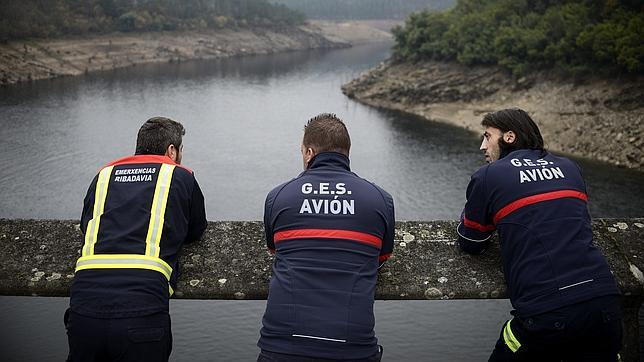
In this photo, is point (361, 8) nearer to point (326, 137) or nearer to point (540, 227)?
point (326, 137)

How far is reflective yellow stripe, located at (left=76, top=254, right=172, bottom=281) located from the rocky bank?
5780 cm

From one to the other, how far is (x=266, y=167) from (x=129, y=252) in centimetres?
2622

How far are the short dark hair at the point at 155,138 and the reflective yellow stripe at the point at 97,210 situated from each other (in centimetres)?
38

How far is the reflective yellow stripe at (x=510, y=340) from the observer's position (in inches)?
154

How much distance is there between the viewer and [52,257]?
15.3 feet

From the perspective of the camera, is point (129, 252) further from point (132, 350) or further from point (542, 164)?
point (542, 164)

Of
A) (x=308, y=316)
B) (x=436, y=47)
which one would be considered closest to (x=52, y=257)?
(x=308, y=316)

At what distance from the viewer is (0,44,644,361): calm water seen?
39.4 ft

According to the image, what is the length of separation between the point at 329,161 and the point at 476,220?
4.05 ft

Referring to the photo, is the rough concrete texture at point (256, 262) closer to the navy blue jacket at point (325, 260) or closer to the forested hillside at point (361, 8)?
the navy blue jacket at point (325, 260)

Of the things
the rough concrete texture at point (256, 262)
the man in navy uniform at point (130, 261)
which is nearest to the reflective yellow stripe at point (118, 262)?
the man in navy uniform at point (130, 261)

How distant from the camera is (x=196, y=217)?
4.56 m

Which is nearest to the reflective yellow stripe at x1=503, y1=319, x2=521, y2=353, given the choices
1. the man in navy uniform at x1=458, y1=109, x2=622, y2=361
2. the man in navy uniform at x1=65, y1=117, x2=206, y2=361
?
the man in navy uniform at x1=458, y1=109, x2=622, y2=361

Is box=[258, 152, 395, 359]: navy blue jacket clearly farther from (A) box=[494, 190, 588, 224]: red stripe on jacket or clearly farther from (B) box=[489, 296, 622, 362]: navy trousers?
(B) box=[489, 296, 622, 362]: navy trousers
